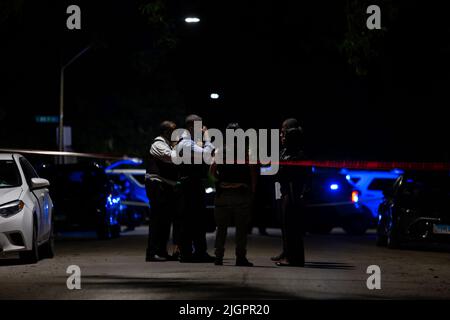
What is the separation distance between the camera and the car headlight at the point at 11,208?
15.9 metres

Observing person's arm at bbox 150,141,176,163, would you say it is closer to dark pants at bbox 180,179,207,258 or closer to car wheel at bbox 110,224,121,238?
dark pants at bbox 180,179,207,258

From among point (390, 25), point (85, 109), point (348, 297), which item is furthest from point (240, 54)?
point (348, 297)

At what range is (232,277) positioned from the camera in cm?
1377

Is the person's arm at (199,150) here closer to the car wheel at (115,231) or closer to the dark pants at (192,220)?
the dark pants at (192,220)

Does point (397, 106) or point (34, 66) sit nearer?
point (34, 66)

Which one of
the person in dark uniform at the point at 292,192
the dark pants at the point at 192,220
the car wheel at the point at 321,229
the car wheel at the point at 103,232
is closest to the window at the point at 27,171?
the dark pants at the point at 192,220

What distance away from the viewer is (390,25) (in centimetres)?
2911

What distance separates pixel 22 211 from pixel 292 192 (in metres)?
3.73

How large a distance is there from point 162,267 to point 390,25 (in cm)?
1535

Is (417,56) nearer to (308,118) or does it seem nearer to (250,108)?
(308,118)

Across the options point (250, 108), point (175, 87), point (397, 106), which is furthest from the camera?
point (250, 108)

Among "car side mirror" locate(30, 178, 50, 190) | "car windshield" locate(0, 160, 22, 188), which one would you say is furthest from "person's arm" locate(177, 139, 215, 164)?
"car windshield" locate(0, 160, 22, 188)

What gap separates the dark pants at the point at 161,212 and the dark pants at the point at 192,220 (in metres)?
0.36
